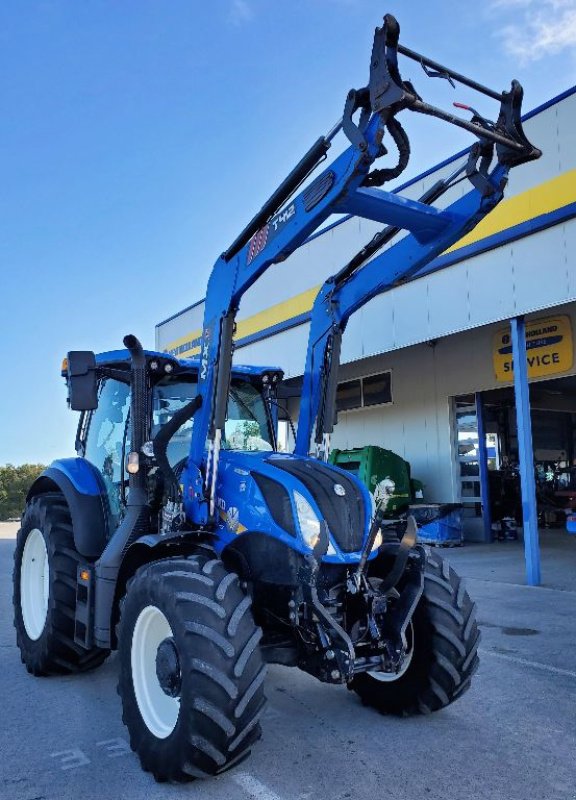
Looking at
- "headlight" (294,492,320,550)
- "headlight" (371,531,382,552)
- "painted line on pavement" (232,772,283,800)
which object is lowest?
"painted line on pavement" (232,772,283,800)

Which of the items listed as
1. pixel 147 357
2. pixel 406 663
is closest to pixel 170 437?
pixel 147 357

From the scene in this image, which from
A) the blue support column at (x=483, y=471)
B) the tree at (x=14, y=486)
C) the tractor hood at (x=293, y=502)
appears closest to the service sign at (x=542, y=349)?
the blue support column at (x=483, y=471)

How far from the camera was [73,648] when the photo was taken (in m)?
4.71

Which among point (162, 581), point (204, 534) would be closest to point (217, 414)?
point (204, 534)

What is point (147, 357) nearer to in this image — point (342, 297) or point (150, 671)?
point (342, 297)

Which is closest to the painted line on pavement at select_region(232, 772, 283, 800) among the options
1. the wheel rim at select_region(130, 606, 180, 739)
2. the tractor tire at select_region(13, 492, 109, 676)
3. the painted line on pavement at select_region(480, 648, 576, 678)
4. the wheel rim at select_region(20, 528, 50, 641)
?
the wheel rim at select_region(130, 606, 180, 739)

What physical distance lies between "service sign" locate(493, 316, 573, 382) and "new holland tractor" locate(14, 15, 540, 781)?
27.5ft

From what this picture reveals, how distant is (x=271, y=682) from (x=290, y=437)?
1805 millimetres

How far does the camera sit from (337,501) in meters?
3.71

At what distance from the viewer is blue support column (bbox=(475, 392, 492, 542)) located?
13.8 metres

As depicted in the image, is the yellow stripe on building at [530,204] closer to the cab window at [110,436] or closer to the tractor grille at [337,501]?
the cab window at [110,436]

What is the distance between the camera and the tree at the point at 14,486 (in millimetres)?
35938

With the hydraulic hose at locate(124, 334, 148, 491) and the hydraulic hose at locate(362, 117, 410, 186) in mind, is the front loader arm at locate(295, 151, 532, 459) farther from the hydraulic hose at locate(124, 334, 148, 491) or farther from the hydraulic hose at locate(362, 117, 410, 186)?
the hydraulic hose at locate(124, 334, 148, 491)

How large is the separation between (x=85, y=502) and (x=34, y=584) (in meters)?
1.21
